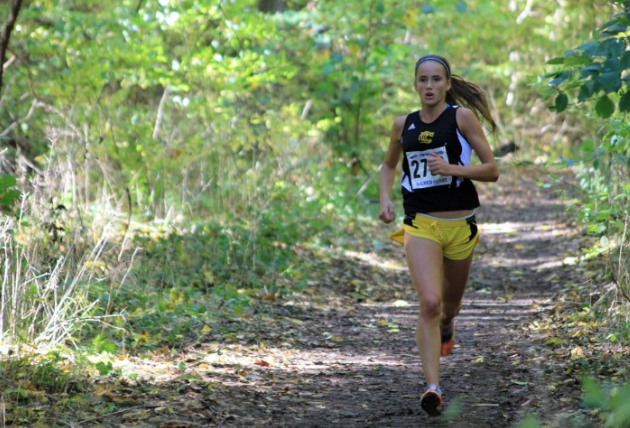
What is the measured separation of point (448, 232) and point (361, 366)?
1.48 m

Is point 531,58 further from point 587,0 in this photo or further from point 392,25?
point 392,25

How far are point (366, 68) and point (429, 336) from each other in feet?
25.4

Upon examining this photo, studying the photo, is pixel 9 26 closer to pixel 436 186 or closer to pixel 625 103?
pixel 436 186

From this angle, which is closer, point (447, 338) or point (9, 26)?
point (447, 338)

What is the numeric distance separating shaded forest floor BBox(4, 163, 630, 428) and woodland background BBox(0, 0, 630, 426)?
0.26 m

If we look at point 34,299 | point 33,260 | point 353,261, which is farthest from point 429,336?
point 353,261

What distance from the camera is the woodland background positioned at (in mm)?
4566

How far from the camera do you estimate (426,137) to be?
14.8 feet

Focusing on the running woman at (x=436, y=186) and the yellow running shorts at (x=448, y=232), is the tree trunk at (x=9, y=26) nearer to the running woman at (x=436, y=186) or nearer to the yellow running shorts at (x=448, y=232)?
the running woman at (x=436, y=186)

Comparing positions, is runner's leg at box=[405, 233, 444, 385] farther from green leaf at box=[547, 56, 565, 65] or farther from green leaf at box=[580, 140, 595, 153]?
green leaf at box=[580, 140, 595, 153]

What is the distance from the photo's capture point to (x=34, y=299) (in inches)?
176

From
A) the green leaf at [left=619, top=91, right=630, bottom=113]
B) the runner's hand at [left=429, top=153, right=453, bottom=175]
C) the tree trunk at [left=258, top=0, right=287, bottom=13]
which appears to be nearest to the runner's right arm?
the runner's hand at [left=429, top=153, right=453, bottom=175]

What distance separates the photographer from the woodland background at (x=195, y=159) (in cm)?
457

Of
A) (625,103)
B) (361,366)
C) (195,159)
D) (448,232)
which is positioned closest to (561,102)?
(625,103)
